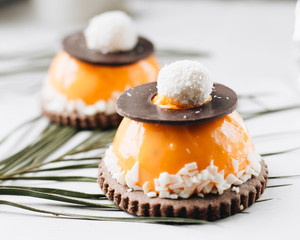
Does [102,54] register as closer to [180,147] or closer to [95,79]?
[95,79]

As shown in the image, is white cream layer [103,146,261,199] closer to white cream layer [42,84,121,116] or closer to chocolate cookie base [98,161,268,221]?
chocolate cookie base [98,161,268,221]

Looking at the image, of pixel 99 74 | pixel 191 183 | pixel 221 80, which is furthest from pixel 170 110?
pixel 221 80

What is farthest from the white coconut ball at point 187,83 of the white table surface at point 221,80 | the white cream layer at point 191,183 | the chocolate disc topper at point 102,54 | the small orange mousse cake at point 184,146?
the chocolate disc topper at point 102,54

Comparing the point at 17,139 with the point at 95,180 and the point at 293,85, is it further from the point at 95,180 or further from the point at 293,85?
the point at 293,85

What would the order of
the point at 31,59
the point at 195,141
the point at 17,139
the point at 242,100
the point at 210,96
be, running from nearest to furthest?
the point at 195,141 < the point at 210,96 < the point at 17,139 < the point at 242,100 < the point at 31,59

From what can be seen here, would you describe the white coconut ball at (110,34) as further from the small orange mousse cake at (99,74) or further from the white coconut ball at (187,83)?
the white coconut ball at (187,83)

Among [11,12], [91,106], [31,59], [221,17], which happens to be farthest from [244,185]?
[11,12]

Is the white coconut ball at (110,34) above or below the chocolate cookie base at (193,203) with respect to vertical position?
above
